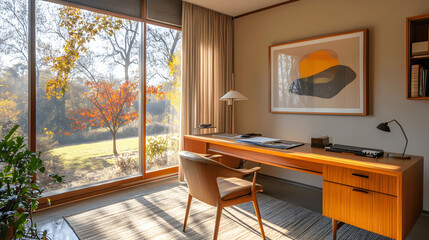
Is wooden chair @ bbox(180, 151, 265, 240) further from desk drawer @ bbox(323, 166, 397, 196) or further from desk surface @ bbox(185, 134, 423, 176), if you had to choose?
desk drawer @ bbox(323, 166, 397, 196)

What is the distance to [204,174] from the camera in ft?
6.35

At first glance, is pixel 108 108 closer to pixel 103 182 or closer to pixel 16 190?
pixel 103 182

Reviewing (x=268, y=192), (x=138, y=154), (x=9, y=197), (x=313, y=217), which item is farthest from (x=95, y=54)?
(x=313, y=217)

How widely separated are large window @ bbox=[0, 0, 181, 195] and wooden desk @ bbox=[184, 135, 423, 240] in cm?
201

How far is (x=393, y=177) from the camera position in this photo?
67.6 inches

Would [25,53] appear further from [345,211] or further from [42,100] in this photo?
[345,211]

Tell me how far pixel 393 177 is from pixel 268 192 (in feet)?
5.66

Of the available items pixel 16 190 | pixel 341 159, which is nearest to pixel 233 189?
pixel 341 159

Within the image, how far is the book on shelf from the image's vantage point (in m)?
2.44

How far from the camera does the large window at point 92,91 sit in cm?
264

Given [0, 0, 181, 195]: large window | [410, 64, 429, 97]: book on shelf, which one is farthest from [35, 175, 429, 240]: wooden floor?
[410, 64, 429, 97]: book on shelf

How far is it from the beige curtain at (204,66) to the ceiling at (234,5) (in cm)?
13

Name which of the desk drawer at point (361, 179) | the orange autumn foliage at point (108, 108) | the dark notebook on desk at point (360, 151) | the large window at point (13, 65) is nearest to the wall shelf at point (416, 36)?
the dark notebook on desk at point (360, 151)

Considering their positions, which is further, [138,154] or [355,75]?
[138,154]
